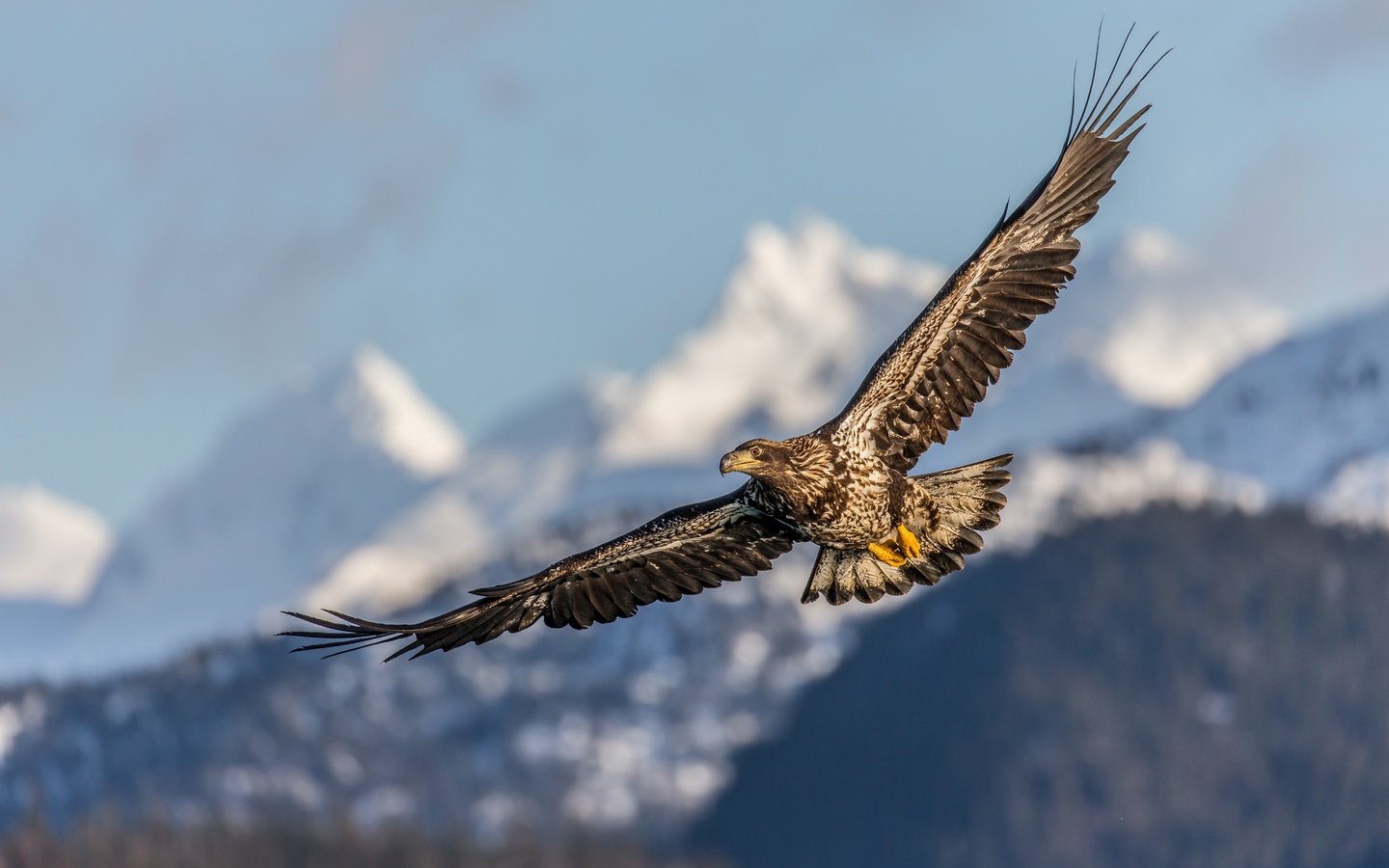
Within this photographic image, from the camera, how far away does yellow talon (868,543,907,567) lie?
79.5 ft

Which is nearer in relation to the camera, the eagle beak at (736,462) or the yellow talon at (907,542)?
the eagle beak at (736,462)

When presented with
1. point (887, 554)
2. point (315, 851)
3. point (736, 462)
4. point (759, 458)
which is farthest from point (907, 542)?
point (315, 851)

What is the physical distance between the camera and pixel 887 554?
79.6 feet

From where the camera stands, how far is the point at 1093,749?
192500 millimetres

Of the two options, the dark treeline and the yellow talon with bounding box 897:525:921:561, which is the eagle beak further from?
the dark treeline

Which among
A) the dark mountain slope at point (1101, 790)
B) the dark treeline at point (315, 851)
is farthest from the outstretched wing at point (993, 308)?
the dark mountain slope at point (1101, 790)

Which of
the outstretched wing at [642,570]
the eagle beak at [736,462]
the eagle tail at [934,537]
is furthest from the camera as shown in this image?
the eagle tail at [934,537]

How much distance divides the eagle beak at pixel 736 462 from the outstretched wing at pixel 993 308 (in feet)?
4.45

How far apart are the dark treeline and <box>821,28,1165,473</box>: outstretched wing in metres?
116

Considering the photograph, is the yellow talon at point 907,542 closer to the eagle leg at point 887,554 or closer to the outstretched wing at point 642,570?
the eagle leg at point 887,554

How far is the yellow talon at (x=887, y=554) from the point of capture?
24.2 m

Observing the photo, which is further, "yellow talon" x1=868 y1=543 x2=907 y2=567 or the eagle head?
"yellow talon" x1=868 y1=543 x2=907 y2=567

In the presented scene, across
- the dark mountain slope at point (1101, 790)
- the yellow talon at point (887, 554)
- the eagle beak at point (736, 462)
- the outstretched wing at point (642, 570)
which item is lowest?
the yellow talon at point (887, 554)

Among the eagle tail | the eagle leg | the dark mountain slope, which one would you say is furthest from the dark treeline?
the eagle leg
